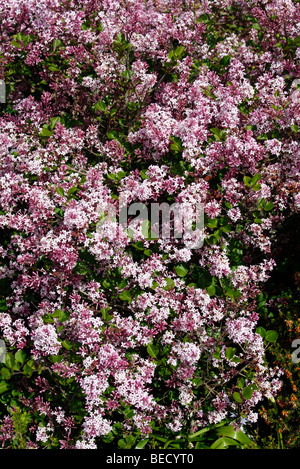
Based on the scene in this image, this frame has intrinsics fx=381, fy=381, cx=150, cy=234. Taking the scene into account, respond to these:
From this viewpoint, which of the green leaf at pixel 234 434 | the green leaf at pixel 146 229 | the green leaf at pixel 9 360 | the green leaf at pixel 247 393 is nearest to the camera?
the green leaf at pixel 247 393

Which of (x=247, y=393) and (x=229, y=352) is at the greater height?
(x=229, y=352)

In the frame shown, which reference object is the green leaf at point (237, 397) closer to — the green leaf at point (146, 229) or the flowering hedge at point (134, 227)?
the flowering hedge at point (134, 227)

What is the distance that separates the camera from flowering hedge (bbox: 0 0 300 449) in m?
3.75

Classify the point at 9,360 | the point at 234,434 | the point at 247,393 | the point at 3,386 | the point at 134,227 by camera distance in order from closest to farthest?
1. the point at 247,393
2. the point at 234,434
3. the point at 9,360
4. the point at 134,227
5. the point at 3,386

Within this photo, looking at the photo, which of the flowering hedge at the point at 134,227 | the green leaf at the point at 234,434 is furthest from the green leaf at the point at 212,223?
the green leaf at the point at 234,434

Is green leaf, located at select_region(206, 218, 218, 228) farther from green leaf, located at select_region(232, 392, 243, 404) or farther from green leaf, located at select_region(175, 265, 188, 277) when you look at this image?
green leaf, located at select_region(232, 392, 243, 404)

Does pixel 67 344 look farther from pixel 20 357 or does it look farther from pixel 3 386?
pixel 3 386

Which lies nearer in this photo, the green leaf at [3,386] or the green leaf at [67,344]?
the green leaf at [67,344]

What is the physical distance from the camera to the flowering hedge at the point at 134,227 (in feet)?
12.3

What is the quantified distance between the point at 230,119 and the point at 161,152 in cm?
87

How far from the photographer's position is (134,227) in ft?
13.1

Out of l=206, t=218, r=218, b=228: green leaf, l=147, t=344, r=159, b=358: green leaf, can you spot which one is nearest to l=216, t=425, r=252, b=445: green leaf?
l=147, t=344, r=159, b=358: green leaf

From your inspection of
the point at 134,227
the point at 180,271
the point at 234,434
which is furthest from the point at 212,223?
the point at 234,434

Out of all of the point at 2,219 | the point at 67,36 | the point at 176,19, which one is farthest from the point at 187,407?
the point at 176,19
